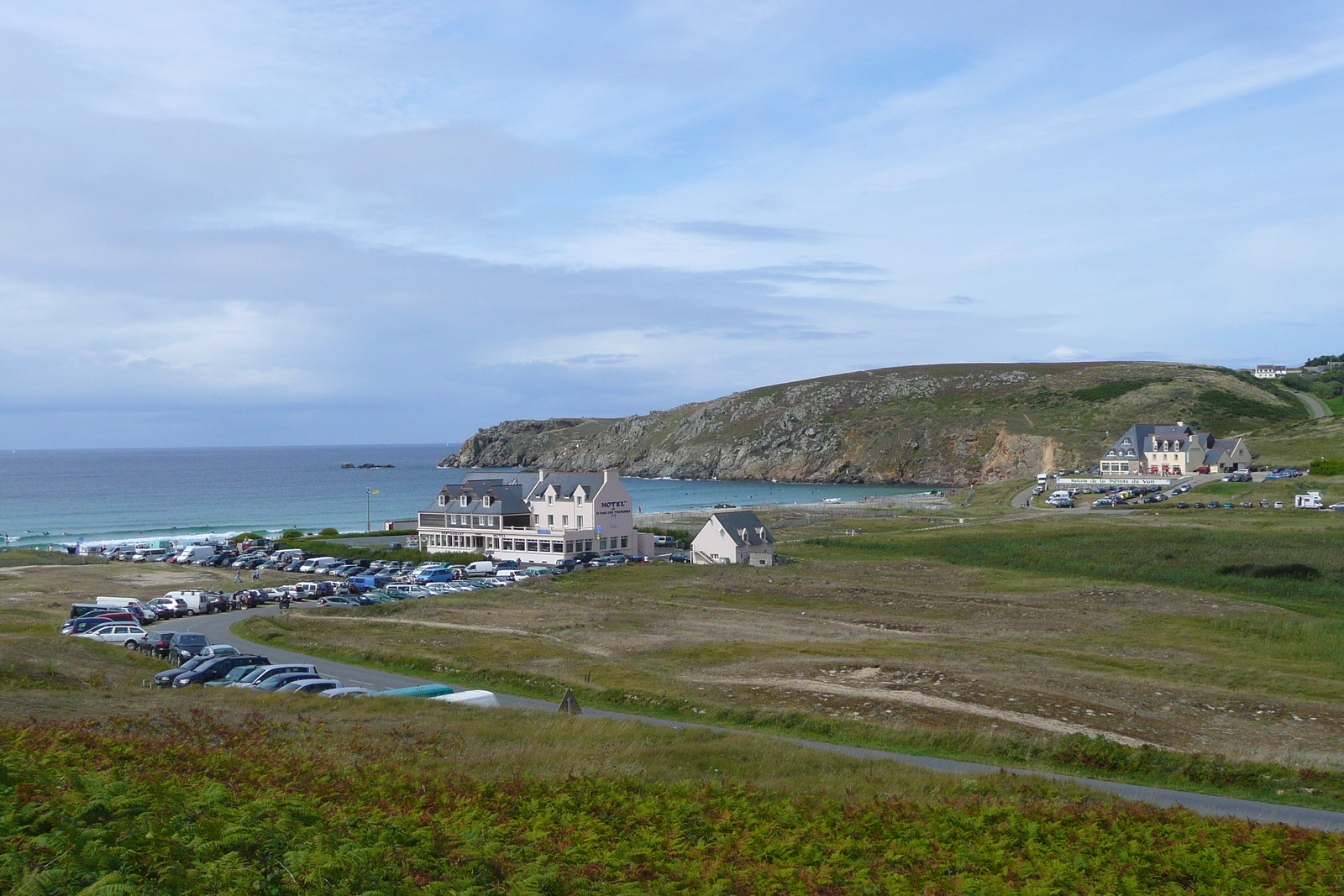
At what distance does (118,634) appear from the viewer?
42719 mm

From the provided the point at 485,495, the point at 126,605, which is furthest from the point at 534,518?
the point at 126,605

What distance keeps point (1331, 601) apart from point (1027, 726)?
4044cm

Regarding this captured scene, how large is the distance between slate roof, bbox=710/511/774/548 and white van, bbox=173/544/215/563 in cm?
5134

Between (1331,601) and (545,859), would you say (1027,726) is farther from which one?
(1331,601)

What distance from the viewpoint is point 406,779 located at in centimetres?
1530

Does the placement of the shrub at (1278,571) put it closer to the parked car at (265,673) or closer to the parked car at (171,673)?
the parked car at (265,673)

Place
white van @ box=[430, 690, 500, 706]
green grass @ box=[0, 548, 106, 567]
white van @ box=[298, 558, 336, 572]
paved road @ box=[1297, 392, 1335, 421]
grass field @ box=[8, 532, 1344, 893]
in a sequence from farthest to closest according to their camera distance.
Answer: paved road @ box=[1297, 392, 1335, 421]
green grass @ box=[0, 548, 106, 567]
white van @ box=[298, 558, 336, 572]
white van @ box=[430, 690, 500, 706]
grass field @ box=[8, 532, 1344, 893]

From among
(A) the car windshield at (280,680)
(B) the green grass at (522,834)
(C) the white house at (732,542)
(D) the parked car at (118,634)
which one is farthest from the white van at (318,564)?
(B) the green grass at (522,834)

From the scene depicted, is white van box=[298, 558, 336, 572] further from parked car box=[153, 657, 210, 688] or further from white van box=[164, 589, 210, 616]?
parked car box=[153, 657, 210, 688]

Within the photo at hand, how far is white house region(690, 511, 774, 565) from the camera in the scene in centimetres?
7431

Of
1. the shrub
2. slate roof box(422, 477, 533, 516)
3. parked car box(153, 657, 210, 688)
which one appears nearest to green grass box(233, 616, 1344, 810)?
parked car box(153, 657, 210, 688)

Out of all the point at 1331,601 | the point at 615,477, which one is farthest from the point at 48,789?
the point at 615,477

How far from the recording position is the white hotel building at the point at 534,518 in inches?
3093

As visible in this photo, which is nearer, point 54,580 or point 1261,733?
point 1261,733
